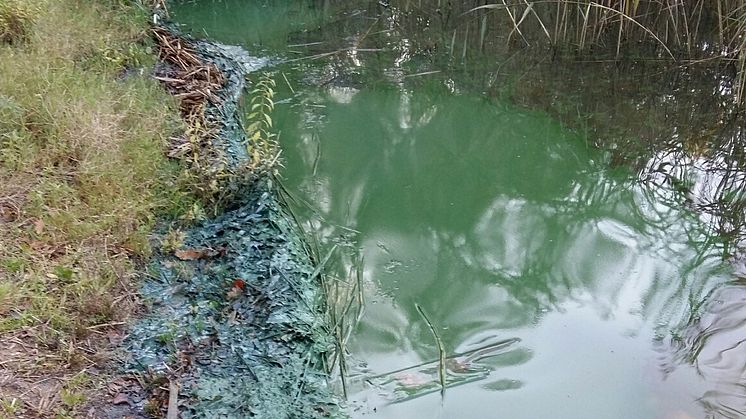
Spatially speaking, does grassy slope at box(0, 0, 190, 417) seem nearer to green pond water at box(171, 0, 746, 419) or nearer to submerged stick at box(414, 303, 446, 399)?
green pond water at box(171, 0, 746, 419)

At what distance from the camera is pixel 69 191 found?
2.28 meters

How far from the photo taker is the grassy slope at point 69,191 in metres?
1.76

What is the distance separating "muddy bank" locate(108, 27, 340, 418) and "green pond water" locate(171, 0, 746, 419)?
0.52ft

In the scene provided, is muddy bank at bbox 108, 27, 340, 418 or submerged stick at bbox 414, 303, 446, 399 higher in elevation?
muddy bank at bbox 108, 27, 340, 418

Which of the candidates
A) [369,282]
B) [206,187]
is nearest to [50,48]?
[206,187]

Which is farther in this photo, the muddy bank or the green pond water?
the green pond water

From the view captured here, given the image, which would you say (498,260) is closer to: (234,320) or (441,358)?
(441,358)

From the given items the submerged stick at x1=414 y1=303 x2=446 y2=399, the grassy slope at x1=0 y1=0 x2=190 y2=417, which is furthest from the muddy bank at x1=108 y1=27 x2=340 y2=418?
the submerged stick at x1=414 y1=303 x2=446 y2=399

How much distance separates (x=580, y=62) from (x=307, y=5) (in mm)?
2177

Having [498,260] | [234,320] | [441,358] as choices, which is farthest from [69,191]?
[498,260]

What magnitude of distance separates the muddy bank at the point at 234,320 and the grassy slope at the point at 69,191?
0.36 feet

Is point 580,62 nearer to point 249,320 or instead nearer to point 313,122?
point 313,122

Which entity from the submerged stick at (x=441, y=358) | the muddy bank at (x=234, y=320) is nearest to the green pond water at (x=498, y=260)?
the submerged stick at (x=441, y=358)

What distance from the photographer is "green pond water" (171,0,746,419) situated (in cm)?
199
